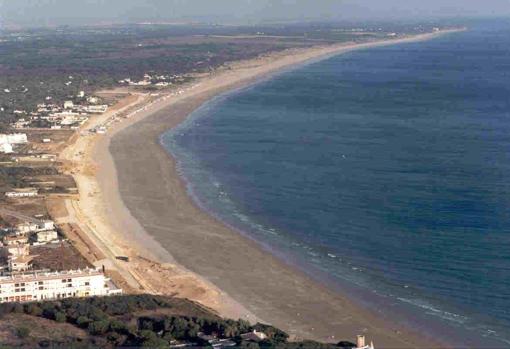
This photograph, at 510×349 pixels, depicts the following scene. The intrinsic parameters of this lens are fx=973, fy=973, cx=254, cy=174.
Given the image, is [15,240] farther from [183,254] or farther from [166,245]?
[183,254]

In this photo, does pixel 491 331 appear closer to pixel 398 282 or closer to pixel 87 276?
pixel 398 282

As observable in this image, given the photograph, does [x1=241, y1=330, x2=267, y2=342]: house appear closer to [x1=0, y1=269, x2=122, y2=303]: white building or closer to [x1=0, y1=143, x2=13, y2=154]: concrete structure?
[x1=0, y1=269, x2=122, y2=303]: white building

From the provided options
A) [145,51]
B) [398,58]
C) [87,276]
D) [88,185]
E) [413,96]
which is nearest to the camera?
[87,276]

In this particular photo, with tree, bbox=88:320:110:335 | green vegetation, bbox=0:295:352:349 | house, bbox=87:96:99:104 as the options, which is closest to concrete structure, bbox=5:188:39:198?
green vegetation, bbox=0:295:352:349

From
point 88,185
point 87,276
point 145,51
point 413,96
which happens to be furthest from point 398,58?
point 87,276

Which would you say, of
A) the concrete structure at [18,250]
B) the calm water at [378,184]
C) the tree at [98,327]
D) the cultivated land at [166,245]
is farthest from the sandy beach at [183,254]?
the tree at [98,327]

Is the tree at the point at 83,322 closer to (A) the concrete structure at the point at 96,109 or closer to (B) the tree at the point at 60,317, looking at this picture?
(B) the tree at the point at 60,317
